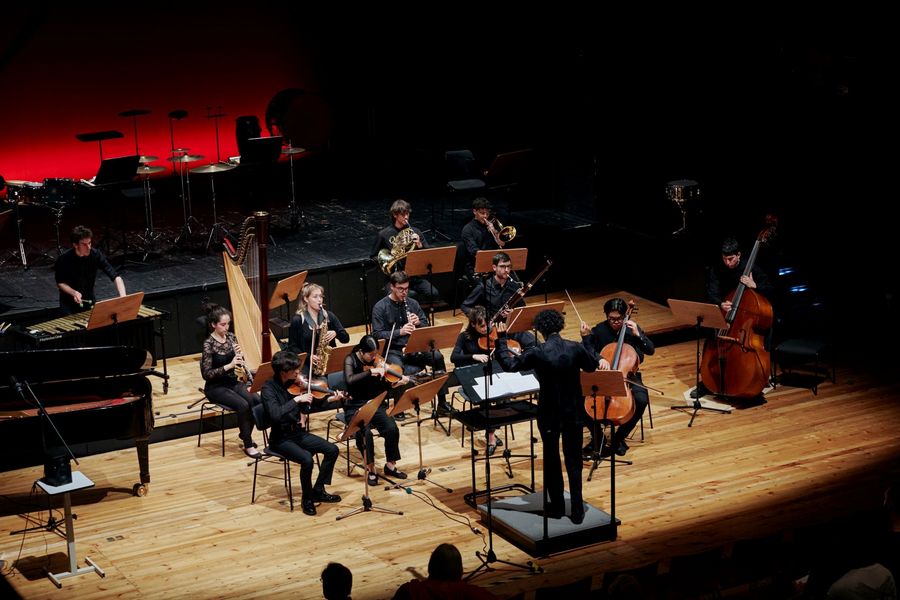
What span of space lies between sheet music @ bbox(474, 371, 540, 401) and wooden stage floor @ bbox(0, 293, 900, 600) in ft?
2.82

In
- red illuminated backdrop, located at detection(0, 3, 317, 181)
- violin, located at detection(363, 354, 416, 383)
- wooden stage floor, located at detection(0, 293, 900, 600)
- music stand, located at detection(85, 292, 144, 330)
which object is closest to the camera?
wooden stage floor, located at detection(0, 293, 900, 600)

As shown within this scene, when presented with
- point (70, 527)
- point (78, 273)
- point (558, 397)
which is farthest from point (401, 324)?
point (70, 527)

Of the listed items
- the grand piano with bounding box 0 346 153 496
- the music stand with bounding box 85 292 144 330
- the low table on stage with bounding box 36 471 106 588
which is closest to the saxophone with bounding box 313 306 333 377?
the grand piano with bounding box 0 346 153 496

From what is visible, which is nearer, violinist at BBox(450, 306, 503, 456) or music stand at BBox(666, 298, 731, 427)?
violinist at BBox(450, 306, 503, 456)

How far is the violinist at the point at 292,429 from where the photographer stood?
8.54 m

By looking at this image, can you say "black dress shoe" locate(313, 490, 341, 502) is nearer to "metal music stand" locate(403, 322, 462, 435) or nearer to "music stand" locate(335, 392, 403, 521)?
"music stand" locate(335, 392, 403, 521)

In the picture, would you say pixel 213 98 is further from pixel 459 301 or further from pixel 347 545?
pixel 347 545

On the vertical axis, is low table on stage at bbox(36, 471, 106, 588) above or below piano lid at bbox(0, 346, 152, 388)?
below

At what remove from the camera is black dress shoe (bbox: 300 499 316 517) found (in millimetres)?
8672

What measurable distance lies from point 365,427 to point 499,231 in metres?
3.35

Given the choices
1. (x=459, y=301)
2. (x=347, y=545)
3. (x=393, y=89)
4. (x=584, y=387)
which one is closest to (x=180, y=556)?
(x=347, y=545)

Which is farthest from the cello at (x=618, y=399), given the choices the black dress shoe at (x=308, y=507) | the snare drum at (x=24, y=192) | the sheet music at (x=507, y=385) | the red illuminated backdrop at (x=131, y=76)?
the red illuminated backdrop at (x=131, y=76)

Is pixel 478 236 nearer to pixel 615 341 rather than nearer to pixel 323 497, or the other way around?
pixel 615 341

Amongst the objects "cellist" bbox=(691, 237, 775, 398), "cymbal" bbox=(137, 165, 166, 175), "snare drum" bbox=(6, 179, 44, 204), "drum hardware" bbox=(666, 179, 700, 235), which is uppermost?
"cymbal" bbox=(137, 165, 166, 175)
